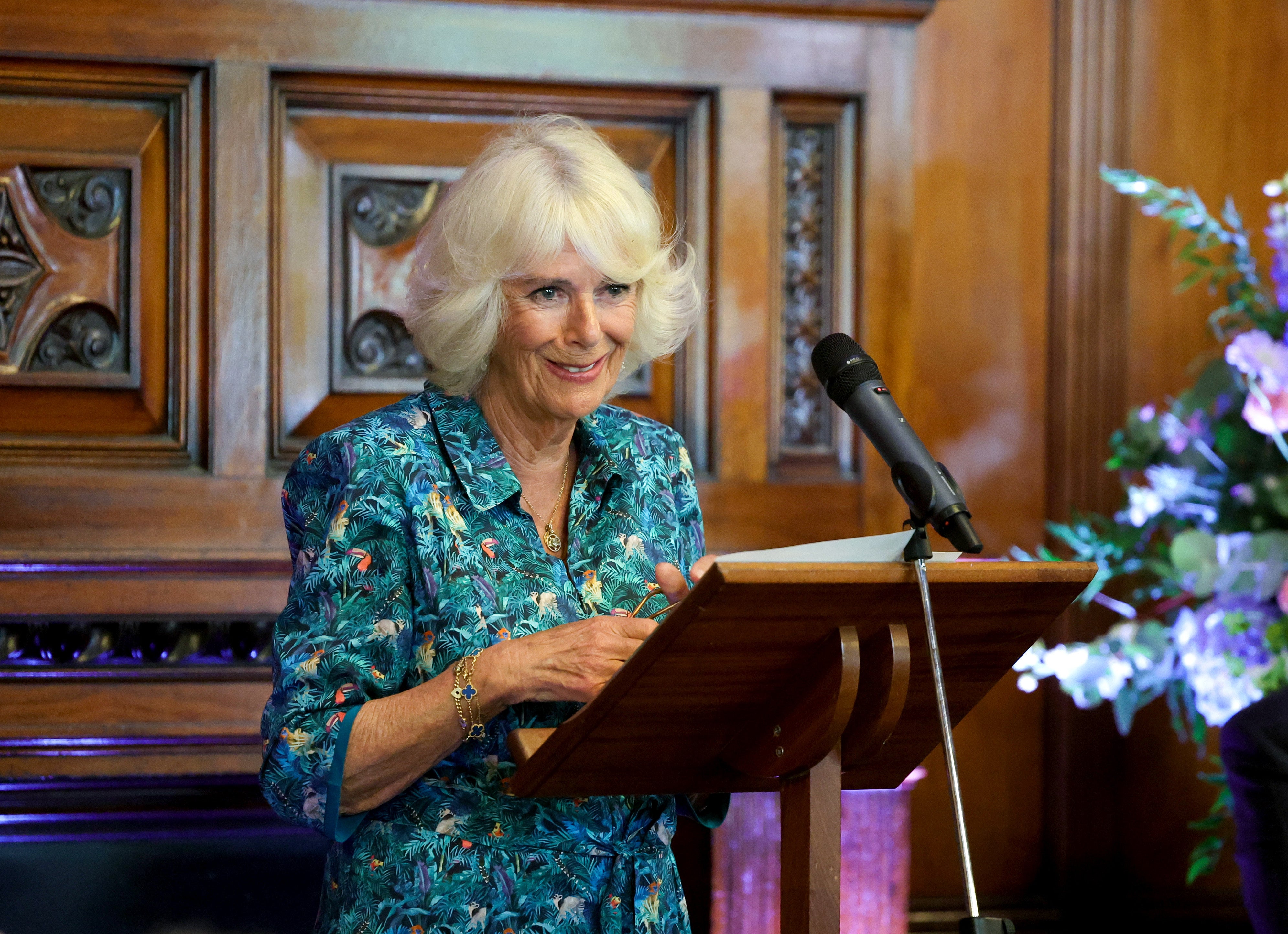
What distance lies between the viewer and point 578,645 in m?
1.25

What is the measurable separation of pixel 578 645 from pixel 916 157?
1.76 meters

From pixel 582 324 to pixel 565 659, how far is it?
17.5 inches

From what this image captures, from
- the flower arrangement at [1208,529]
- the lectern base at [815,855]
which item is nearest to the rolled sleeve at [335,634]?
the lectern base at [815,855]

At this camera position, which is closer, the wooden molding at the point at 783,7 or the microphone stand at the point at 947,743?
the microphone stand at the point at 947,743

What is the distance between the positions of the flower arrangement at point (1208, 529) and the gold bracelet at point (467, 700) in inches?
53.7

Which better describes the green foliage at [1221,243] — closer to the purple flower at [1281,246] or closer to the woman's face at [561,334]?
the purple flower at [1281,246]

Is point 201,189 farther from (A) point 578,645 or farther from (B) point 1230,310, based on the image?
(B) point 1230,310

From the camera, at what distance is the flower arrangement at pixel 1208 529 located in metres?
2.27

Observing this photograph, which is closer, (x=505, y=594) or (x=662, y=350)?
(x=505, y=594)

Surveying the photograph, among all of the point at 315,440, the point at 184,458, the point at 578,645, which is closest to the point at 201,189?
the point at 184,458

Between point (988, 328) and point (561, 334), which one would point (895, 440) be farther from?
point (988, 328)

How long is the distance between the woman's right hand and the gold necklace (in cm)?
27

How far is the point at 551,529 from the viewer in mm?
1580

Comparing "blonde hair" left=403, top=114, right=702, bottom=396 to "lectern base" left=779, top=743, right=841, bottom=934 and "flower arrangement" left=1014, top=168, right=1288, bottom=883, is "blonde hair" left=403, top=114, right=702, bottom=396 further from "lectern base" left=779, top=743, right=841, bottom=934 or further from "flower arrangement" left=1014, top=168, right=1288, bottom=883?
"flower arrangement" left=1014, top=168, right=1288, bottom=883
